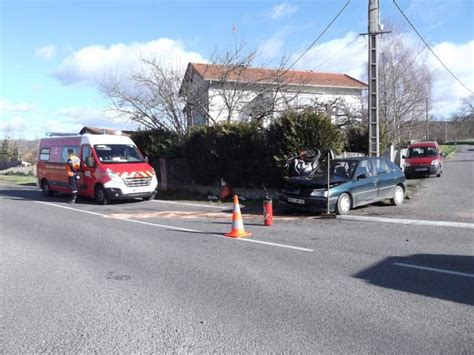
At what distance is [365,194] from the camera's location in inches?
512

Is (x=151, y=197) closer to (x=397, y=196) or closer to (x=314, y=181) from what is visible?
(x=314, y=181)

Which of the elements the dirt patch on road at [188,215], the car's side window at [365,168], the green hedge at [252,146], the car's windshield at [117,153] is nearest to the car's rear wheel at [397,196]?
the car's side window at [365,168]

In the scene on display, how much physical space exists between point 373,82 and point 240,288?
475 inches

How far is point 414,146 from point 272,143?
13568 millimetres

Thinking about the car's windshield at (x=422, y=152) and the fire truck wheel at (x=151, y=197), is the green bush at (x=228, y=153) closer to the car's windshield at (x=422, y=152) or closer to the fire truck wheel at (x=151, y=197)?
the fire truck wheel at (x=151, y=197)

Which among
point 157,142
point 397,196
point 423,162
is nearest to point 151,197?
point 157,142

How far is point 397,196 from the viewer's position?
14148 mm

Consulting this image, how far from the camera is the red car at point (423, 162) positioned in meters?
24.3

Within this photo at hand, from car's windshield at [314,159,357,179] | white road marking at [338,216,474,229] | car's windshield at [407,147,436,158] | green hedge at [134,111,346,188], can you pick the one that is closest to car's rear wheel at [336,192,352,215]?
white road marking at [338,216,474,229]

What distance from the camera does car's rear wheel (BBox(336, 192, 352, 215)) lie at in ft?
40.1

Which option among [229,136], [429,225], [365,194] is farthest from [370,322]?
[229,136]

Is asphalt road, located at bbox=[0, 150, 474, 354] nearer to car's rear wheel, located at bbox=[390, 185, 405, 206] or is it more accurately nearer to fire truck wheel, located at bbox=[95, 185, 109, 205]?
car's rear wheel, located at bbox=[390, 185, 405, 206]

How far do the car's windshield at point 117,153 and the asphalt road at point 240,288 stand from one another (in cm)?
568

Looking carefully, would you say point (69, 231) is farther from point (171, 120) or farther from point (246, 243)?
point (171, 120)
